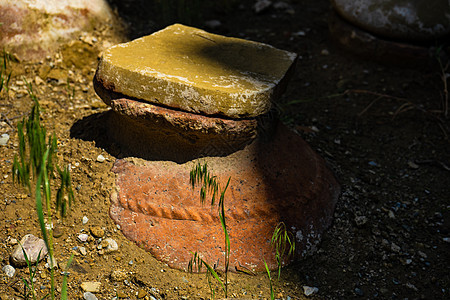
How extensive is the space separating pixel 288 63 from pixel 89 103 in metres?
1.29

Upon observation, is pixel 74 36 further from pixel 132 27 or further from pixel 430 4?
pixel 430 4

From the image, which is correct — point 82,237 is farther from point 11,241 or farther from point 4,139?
point 4,139

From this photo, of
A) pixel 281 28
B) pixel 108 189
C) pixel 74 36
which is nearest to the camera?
pixel 108 189

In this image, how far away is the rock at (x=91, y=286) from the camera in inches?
74.2

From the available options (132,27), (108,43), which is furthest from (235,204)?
(132,27)

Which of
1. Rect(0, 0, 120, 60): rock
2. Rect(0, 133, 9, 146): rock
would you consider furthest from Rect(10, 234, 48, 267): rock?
Rect(0, 0, 120, 60): rock

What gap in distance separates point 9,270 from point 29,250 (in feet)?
0.33

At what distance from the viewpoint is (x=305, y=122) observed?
312 centimetres

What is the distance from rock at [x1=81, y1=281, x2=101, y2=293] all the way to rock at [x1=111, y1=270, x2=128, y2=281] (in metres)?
0.07

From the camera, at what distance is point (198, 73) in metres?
2.13

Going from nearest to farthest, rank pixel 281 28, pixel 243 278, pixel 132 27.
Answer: pixel 243 278
pixel 132 27
pixel 281 28

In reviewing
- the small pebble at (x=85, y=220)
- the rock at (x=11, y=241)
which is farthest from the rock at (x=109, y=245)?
the rock at (x=11, y=241)

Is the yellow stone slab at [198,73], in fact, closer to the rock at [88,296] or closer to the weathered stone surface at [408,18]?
the rock at [88,296]

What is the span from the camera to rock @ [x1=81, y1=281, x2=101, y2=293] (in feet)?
6.18
